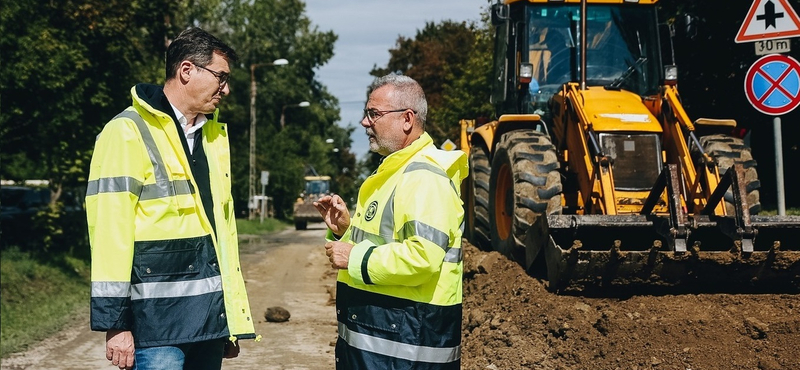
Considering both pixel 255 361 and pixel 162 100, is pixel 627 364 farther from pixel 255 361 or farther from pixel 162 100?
pixel 162 100

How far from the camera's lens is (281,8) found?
68562 millimetres

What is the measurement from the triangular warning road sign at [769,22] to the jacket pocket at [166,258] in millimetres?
7589

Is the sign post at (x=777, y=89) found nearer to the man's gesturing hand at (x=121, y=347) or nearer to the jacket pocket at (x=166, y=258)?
the jacket pocket at (x=166, y=258)

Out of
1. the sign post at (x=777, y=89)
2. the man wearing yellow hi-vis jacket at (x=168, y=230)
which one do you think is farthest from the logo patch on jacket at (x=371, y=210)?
the sign post at (x=777, y=89)

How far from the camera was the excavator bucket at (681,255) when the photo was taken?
25.8ft

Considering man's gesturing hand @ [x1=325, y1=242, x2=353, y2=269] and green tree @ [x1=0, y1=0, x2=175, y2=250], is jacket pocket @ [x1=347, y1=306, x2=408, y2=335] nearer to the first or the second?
man's gesturing hand @ [x1=325, y1=242, x2=353, y2=269]

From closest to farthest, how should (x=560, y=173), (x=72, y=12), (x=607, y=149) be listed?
(x=607, y=149), (x=560, y=173), (x=72, y=12)

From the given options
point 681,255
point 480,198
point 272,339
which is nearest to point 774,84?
point 681,255

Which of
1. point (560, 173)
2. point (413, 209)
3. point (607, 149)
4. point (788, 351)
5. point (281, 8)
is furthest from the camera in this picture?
point (281, 8)

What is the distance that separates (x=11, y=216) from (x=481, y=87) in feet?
62.2

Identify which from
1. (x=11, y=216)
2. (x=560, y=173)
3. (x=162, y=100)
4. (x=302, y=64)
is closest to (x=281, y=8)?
(x=302, y=64)

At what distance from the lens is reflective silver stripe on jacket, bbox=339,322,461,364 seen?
350 centimetres

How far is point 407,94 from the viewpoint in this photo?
3729 millimetres

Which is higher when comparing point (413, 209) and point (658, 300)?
point (413, 209)
